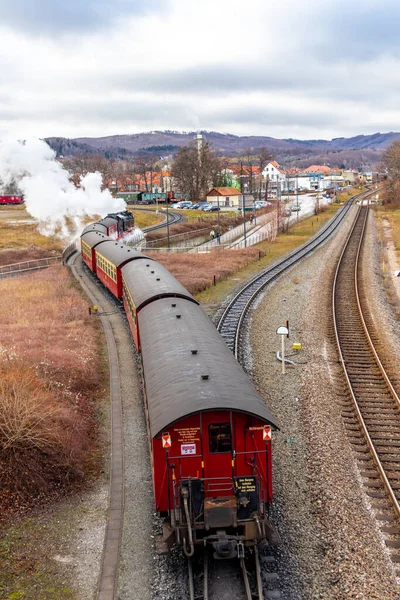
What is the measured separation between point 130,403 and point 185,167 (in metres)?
111

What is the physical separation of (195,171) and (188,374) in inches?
4617

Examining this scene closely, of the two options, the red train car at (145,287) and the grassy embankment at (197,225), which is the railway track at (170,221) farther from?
the red train car at (145,287)

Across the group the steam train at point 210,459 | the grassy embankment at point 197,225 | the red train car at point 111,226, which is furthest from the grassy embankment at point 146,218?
the steam train at point 210,459

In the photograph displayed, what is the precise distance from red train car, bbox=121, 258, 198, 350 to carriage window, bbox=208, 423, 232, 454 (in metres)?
8.89

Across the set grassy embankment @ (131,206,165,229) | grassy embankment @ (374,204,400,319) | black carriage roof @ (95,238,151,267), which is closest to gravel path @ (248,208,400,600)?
black carriage roof @ (95,238,151,267)

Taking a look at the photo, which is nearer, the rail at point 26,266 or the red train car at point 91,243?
the red train car at point 91,243

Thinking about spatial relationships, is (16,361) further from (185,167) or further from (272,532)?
(185,167)

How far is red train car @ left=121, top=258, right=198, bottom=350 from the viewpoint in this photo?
2019 cm

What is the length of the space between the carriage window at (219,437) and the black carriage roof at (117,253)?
2035 centimetres

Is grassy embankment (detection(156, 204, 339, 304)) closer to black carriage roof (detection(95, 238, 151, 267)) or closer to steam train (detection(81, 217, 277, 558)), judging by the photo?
black carriage roof (detection(95, 238, 151, 267))

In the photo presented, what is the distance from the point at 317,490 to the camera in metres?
13.1

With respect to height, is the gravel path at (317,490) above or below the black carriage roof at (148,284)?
below

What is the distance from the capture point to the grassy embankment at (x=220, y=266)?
125ft

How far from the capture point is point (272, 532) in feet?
33.8
